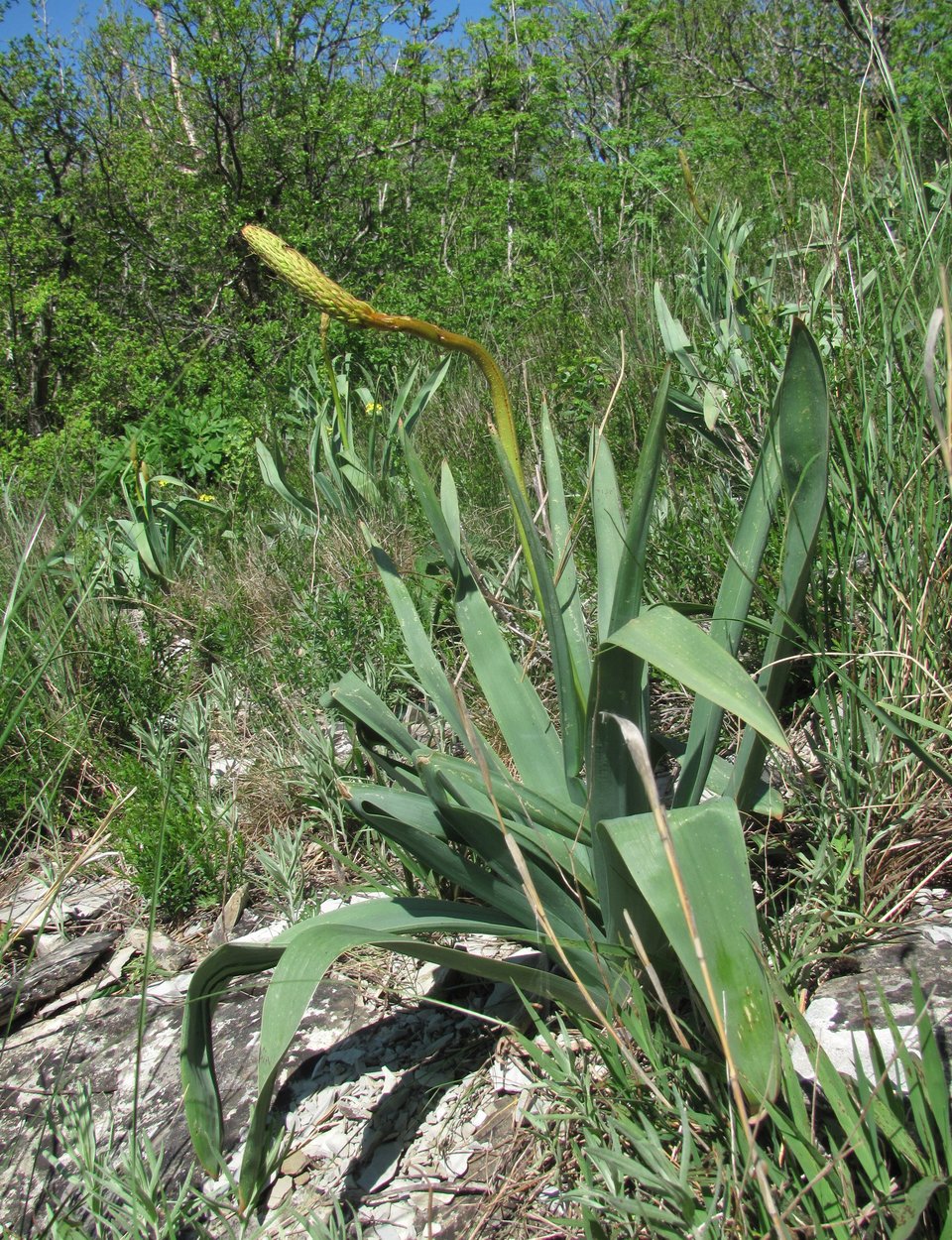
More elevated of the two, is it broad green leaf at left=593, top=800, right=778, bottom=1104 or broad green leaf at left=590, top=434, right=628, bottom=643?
broad green leaf at left=590, top=434, right=628, bottom=643

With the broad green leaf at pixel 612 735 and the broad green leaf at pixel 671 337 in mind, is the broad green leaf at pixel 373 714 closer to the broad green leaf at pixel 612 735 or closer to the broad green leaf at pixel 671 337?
the broad green leaf at pixel 612 735

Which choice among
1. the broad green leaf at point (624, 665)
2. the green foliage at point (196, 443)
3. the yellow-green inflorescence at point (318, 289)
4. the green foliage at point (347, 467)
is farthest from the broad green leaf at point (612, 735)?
the green foliage at point (196, 443)

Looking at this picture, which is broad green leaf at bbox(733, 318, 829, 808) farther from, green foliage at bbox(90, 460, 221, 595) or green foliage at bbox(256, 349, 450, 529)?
green foliage at bbox(90, 460, 221, 595)

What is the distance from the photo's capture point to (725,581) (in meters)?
1.43

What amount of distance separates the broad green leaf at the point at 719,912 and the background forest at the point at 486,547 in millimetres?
15

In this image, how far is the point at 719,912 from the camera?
101 centimetres

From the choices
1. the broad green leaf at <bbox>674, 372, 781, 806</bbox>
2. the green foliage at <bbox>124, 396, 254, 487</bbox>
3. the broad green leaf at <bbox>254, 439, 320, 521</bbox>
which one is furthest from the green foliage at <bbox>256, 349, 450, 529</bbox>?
the broad green leaf at <bbox>674, 372, 781, 806</bbox>

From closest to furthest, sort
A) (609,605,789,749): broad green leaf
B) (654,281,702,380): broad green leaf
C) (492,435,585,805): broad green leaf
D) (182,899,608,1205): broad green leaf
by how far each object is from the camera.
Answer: (609,605,789,749): broad green leaf < (182,899,608,1205): broad green leaf < (492,435,585,805): broad green leaf < (654,281,702,380): broad green leaf

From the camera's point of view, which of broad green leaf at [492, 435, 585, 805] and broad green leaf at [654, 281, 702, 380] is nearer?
broad green leaf at [492, 435, 585, 805]

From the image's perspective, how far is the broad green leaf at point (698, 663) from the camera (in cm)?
88

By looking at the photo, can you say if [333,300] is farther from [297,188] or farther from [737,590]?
[297,188]

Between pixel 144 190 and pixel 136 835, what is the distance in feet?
22.7

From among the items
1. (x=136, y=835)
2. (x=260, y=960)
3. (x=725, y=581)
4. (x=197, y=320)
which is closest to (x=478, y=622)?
(x=725, y=581)

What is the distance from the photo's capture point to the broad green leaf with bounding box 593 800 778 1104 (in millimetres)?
954
